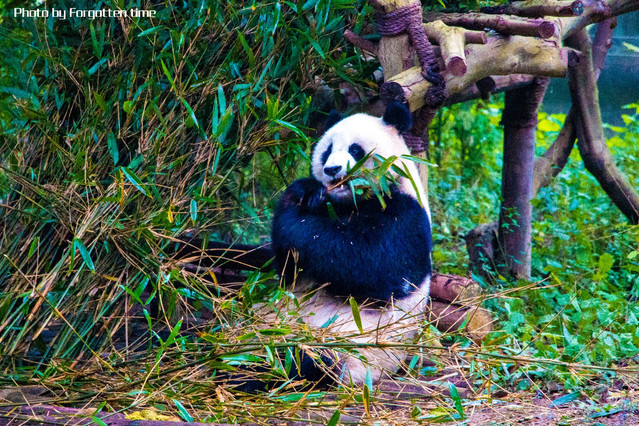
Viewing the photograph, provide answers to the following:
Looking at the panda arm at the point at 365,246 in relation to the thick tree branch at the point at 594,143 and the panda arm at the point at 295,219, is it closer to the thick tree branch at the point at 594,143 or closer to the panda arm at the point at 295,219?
the panda arm at the point at 295,219

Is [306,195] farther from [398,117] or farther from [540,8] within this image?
[540,8]

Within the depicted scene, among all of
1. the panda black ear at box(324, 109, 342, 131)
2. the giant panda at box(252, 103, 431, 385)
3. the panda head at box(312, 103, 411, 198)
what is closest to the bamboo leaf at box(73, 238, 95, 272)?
the giant panda at box(252, 103, 431, 385)

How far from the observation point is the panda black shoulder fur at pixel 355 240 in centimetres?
288

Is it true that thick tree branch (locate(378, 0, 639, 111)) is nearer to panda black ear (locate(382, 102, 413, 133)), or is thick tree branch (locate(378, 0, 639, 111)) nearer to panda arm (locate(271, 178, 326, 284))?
panda black ear (locate(382, 102, 413, 133))

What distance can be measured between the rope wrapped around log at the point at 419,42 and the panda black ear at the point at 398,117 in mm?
153

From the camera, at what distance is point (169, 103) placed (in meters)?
3.07

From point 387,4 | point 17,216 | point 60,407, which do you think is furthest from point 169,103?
point 60,407

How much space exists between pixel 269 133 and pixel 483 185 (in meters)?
5.24

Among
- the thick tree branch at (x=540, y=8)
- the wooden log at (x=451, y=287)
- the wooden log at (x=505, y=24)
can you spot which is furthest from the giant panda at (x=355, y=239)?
the thick tree branch at (x=540, y=8)

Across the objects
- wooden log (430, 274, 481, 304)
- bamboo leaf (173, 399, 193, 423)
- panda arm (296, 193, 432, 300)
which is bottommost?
wooden log (430, 274, 481, 304)

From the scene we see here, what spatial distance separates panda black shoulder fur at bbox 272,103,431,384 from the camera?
113 inches

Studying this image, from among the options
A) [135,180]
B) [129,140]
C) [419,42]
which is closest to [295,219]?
[135,180]

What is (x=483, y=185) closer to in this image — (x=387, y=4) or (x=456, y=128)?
(x=456, y=128)

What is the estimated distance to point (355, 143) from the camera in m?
3.00
